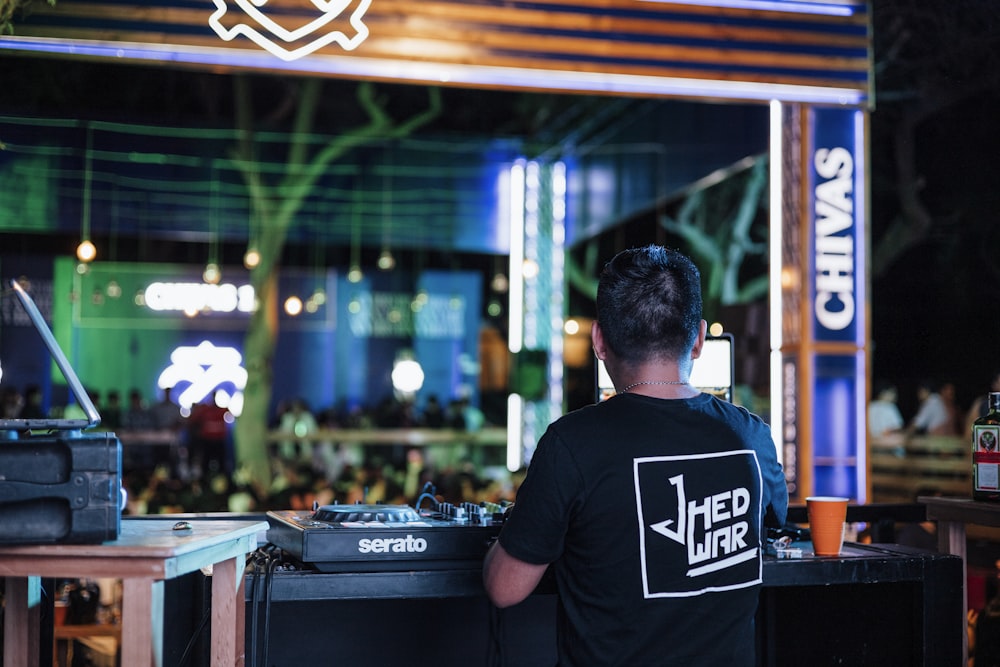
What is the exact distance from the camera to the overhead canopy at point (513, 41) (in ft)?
13.9

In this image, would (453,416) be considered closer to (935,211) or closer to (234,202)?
(234,202)

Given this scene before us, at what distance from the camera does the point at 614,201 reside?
1362 centimetres

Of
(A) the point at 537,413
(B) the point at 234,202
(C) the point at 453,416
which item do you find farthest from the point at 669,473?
(B) the point at 234,202

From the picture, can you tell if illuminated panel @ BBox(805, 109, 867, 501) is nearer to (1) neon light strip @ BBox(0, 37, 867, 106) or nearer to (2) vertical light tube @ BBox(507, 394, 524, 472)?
(1) neon light strip @ BBox(0, 37, 867, 106)

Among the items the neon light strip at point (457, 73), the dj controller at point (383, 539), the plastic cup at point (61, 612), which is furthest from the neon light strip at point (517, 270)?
the dj controller at point (383, 539)

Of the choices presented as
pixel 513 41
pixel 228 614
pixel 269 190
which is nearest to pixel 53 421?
pixel 228 614

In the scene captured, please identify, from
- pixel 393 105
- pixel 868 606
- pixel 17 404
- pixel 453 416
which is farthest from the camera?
pixel 393 105

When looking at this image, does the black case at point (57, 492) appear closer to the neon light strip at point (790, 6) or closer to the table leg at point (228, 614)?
the table leg at point (228, 614)

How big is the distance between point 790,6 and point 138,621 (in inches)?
158

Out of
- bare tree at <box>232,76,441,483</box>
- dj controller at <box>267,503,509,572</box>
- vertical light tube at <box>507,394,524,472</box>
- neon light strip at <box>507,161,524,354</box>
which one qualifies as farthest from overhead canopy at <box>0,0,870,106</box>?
bare tree at <box>232,76,441,483</box>

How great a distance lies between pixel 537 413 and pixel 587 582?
→ 9097 millimetres

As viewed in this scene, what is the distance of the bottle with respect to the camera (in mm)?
2859

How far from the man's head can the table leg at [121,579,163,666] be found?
3.12 feet

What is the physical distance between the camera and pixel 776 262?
5.67 m
